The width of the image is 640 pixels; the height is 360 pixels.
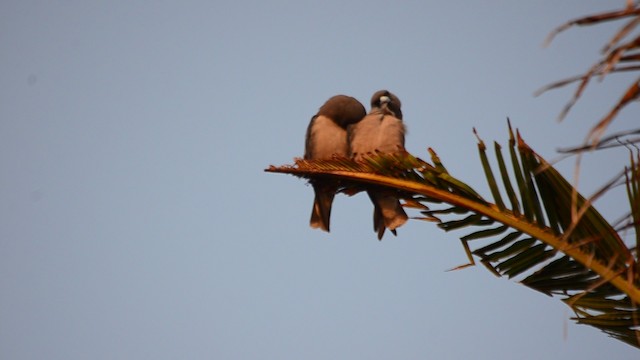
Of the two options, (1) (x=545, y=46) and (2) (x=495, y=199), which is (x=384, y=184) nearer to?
(2) (x=495, y=199)

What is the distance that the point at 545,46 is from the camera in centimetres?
206

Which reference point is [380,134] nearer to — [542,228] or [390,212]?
[390,212]

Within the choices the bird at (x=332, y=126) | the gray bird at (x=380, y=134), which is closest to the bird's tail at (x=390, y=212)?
the gray bird at (x=380, y=134)

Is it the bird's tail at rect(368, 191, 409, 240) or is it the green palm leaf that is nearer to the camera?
the green palm leaf

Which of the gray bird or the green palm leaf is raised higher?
the gray bird

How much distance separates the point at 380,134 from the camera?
7379mm

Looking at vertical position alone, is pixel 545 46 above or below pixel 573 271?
above

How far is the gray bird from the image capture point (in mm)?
6509

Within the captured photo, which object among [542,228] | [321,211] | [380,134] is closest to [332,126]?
[380,134]

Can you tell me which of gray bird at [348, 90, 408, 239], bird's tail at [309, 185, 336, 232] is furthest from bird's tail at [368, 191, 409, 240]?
bird's tail at [309, 185, 336, 232]

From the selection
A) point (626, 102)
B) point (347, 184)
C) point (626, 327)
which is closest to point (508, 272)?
point (626, 327)

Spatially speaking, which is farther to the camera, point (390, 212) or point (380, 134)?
point (380, 134)

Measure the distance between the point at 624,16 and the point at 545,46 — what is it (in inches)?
10.5

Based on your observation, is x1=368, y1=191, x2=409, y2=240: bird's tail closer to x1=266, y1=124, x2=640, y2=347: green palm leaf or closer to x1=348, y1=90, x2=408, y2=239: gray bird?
x1=348, y1=90, x2=408, y2=239: gray bird
